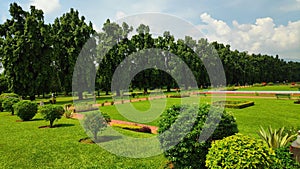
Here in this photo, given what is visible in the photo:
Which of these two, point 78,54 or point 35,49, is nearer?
point 35,49

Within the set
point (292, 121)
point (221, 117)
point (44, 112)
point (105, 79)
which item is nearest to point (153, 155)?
point (221, 117)

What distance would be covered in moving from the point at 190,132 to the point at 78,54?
32.6 meters

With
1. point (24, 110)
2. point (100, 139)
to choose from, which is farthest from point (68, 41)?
point (100, 139)

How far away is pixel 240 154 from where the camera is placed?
4.39m

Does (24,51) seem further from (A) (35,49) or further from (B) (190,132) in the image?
(B) (190,132)

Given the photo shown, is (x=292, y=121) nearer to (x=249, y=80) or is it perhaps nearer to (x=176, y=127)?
(x=176, y=127)

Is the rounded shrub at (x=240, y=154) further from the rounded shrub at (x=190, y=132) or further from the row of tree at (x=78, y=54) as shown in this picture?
the row of tree at (x=78, y=54)

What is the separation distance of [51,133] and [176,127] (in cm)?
793

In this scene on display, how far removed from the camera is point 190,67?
4684cm

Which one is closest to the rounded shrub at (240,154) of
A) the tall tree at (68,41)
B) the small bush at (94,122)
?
the small bush at (94,122)

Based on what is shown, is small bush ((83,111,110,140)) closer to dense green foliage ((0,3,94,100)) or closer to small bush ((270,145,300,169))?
small bush ((270,145,300,169))

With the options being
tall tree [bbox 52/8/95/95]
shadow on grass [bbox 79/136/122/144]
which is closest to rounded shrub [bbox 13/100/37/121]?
shadow on grass [bbox 79/136/122/144]

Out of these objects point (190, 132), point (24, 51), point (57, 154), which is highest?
point (24, 51)

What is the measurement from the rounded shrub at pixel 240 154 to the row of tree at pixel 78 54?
47.1 feet
